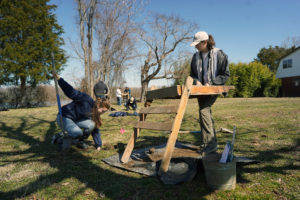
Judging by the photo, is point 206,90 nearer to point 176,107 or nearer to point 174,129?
point 176,107

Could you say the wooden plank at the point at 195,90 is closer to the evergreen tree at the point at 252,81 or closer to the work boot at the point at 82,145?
the work boot at the point at 82,145

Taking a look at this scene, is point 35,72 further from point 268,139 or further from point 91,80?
point 268,139

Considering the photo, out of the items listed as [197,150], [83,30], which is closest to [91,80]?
[83,30]

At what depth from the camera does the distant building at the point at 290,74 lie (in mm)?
27859

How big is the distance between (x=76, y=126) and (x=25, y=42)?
69.9 feet

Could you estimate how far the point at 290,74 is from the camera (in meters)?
28.8

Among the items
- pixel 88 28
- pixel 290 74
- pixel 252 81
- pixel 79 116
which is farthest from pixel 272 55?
pixel 79 116

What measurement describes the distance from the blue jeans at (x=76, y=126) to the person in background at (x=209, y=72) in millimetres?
2256

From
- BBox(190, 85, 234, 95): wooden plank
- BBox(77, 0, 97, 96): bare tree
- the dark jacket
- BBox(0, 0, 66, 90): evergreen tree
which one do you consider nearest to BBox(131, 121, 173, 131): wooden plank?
BBox(190, 85, 234, 95): wooden plank

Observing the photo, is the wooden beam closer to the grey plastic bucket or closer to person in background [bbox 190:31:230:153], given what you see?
person in background [bbox 190:31:230:153]

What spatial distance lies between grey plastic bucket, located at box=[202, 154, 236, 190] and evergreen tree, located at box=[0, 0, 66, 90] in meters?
21.8

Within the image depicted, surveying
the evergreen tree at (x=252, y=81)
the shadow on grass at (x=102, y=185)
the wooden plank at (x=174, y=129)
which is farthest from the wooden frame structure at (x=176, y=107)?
the evergreen tree at (x=252, y=81)

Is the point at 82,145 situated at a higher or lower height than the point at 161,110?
lower

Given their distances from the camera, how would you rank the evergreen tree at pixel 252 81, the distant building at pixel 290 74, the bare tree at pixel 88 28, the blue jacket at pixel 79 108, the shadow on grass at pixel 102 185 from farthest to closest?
the evergreen tree at pixel 252 81 < the distant building at pixel 290 74 < the bare tree at pixel 88 28 < the blue jacket at pixel 79 108 < the shadow on grass at pixel 102 185
